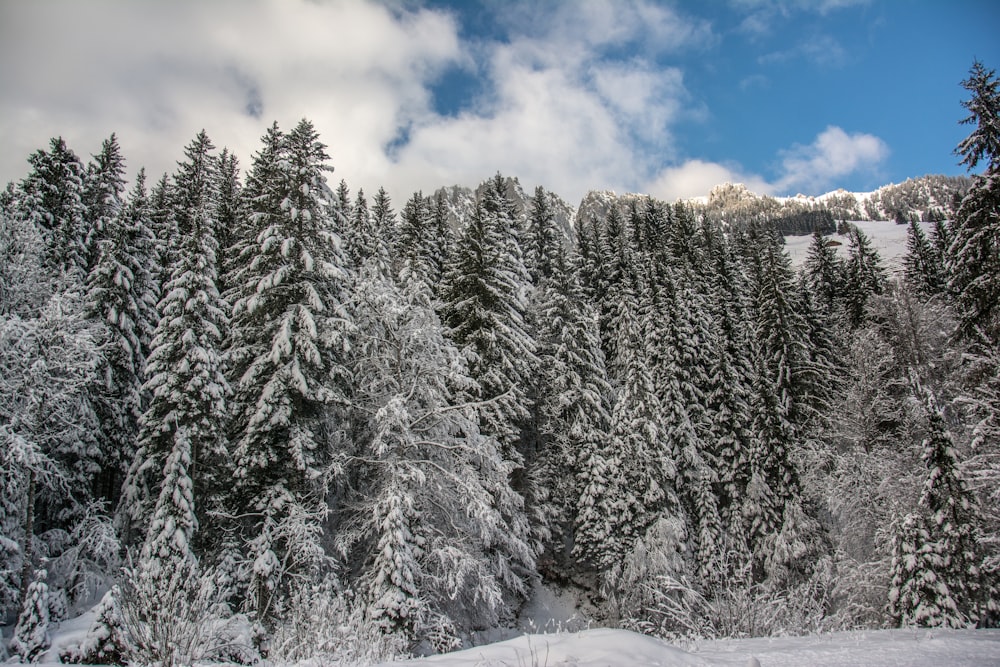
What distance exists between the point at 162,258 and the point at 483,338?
51.5 ft

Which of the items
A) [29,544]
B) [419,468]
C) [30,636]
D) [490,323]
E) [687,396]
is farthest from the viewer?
[687,396]

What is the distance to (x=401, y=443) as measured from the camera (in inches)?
599

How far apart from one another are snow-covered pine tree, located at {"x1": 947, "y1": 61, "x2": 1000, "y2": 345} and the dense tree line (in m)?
0.07

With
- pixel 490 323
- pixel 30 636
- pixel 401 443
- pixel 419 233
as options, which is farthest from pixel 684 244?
pixel 30 636

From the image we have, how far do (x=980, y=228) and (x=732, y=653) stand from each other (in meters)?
15.5

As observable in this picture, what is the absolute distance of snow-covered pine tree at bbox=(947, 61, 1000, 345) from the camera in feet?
47.0

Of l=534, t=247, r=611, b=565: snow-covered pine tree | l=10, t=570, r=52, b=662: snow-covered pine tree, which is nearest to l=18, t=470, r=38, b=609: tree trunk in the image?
l=10, t=570, r=52, b=662: snow-covered pine tree

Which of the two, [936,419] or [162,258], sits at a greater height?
[162,258]

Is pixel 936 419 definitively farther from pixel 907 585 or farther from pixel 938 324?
pixel 938 324

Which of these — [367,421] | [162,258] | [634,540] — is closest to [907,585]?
[634,540]

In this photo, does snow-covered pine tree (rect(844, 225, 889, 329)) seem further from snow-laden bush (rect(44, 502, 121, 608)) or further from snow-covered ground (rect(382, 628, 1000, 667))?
snow-laden bush (rect(44, 502, 121, 608))

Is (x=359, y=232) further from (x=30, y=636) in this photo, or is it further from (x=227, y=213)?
(x=30, y=636)

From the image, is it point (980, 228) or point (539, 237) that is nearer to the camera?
point (980, 228)

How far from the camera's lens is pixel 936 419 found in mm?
13391
